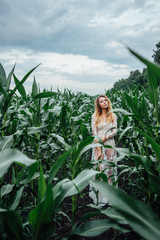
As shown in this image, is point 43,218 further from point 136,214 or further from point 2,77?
point 2,77

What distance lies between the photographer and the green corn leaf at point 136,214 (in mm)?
674

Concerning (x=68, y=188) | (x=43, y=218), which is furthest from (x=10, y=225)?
(x=68, y=188)

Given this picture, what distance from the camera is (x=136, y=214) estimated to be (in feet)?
2.36

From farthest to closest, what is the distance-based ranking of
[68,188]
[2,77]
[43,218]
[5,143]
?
[2,77]
[5,143]
[68,188]
[43,218]

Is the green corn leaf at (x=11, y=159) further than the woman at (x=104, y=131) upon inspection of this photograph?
No

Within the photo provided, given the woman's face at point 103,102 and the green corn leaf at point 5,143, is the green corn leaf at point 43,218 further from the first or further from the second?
the woman's face at point 103,102

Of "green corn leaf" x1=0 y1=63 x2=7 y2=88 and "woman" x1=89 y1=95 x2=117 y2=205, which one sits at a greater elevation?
"green corn leaf" x1=0 y1=63 x2=7 y2=88

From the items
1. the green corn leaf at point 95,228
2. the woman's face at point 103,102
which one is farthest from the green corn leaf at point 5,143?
the woman's face at point 103,102

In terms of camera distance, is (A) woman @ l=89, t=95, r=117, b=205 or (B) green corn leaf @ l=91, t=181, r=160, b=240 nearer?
(B) green corn leaf @ l=91, t=181, r=160, b=240

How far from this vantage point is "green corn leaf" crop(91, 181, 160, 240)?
67cm

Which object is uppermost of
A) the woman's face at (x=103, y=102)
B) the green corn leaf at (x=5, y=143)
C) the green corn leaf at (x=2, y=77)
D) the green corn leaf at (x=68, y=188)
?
the green corn leaf at (x=2, y=77)

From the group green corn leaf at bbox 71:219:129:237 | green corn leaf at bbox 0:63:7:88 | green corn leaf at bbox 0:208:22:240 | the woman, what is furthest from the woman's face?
green corn leaf at bbox 0:208:22:240

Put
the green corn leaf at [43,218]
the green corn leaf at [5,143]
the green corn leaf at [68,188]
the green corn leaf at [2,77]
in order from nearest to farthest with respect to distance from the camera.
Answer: the green corn leaf at [43,218]
the green corn leaf at [68,188]
the green corn leaf at [5,143]
the green corn leaf at [2,77]

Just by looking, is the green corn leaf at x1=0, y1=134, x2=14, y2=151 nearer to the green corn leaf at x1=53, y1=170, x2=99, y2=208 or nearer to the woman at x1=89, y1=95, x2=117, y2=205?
the green corn leaf at x1=53, y1=170, x2=99, y2=208
